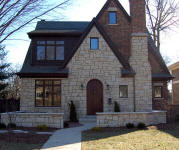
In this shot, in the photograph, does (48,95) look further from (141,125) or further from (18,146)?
(18,146)

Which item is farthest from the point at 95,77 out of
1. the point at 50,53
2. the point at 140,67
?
the point at 50,53

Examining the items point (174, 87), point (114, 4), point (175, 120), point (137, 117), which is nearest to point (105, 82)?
point (137, 117)

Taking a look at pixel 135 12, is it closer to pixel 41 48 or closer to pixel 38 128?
pixel 41 48

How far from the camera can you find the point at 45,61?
52.5 ft

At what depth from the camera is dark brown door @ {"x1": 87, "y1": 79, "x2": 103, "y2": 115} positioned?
15.0 meters

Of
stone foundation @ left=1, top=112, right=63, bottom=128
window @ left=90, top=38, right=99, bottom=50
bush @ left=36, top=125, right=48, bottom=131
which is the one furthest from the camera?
window @ left=90, top=38, right=99, bottom=50

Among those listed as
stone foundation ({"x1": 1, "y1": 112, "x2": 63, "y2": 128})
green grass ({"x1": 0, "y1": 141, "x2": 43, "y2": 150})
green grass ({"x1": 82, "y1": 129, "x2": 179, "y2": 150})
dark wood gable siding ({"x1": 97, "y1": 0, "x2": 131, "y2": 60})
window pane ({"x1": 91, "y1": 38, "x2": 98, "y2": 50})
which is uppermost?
dark wood gable siding ({"x1": 97, "y1": 0, "x2": 131, "y2": 60})

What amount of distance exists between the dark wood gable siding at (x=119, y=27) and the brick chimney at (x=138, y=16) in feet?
5.50

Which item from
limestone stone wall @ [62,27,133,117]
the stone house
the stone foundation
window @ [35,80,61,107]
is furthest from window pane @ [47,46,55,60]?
the stone foundation

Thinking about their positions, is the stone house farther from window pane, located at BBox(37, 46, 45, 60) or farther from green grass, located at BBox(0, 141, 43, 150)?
green grass, located at BBox(0, 141, 43, 150)

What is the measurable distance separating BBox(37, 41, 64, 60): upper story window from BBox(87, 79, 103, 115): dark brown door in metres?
3.03

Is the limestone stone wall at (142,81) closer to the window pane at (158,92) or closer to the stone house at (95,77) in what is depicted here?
the stone house at (95,77)

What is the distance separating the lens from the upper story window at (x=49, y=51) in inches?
632

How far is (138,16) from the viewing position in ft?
50.7
